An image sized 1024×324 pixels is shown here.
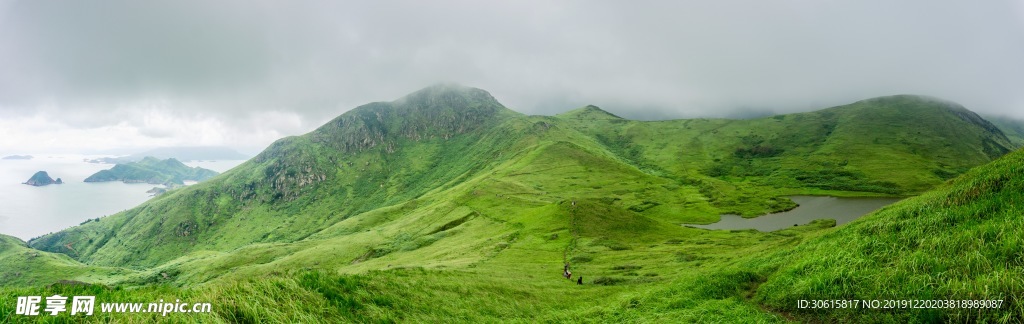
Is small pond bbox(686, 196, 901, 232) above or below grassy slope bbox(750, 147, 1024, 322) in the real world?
below

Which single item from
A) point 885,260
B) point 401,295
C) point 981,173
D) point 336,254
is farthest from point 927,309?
point 336,254

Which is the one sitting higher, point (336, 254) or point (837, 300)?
point (837, 300)

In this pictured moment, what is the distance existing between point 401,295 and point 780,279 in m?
20.8

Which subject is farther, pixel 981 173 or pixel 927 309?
pixel 981 173

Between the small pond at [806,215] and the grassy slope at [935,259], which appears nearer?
the grassy slope at [935,259]

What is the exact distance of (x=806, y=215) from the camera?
552 feet

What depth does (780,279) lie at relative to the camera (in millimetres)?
20750

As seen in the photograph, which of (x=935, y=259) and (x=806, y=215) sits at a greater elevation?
(x=935, y=259)

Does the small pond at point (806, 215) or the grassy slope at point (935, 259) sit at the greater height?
the grassy slope at point (935, 259)

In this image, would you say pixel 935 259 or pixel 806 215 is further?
pixel 806 215

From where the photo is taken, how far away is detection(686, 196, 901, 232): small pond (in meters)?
149

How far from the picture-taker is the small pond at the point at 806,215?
149m

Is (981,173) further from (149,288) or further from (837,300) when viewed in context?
(149,288)

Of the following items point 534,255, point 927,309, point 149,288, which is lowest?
point 534,255
